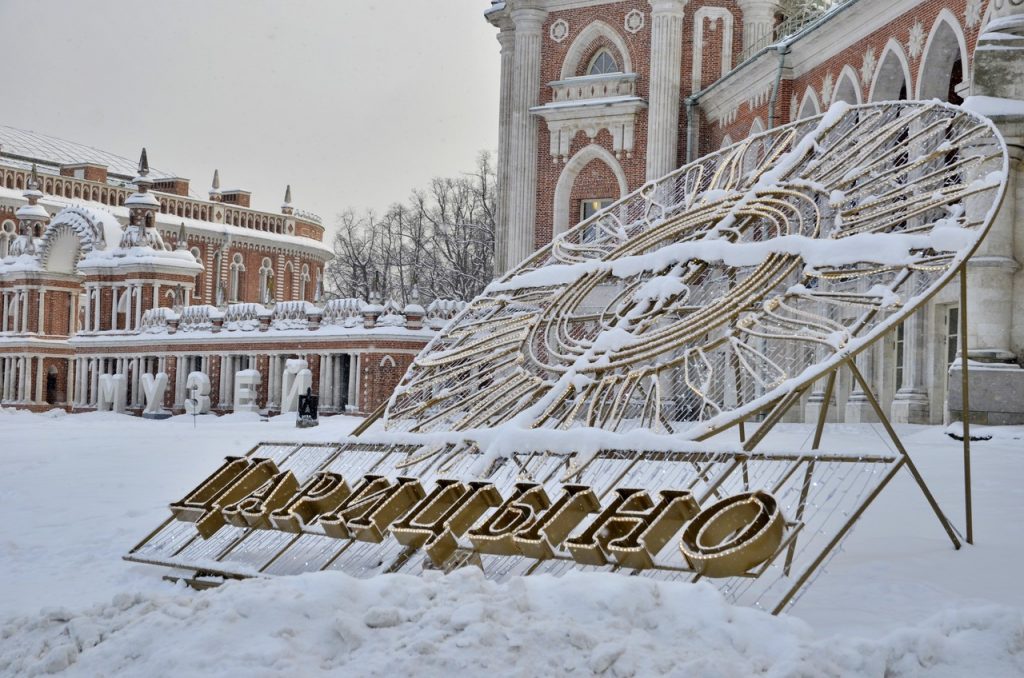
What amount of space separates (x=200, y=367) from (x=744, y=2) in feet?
55.1

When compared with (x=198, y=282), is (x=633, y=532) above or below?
below

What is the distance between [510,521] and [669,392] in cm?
368

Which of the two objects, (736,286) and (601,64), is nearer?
(736,286)

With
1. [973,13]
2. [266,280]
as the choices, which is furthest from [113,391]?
[266,280]

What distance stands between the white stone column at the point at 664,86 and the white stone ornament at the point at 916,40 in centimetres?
1081

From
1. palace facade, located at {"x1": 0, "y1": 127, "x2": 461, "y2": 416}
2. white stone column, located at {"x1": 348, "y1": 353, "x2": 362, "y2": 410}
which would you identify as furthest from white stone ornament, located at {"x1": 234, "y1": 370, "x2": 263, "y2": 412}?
white stone column, located at {"x1": 348, "y1": 353, "x2": 362, "y2": 410}

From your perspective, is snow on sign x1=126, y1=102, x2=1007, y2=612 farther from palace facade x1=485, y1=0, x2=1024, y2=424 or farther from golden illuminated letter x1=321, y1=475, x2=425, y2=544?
palace facade x1=485, y1=0, x2=1024, y2=424

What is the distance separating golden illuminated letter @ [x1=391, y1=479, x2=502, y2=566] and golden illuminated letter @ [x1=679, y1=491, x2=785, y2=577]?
4.54ft

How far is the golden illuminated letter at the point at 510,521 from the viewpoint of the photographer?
291 inches

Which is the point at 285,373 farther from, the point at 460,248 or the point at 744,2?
the point at 460,248

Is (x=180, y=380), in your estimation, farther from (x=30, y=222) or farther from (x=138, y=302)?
(x=30, y=222)

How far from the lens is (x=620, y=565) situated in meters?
7.03

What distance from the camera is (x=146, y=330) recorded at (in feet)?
128

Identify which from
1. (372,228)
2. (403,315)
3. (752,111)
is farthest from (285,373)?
(372,228)
